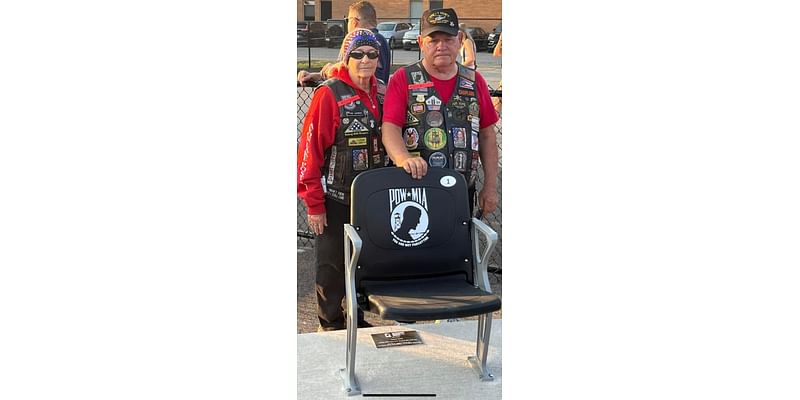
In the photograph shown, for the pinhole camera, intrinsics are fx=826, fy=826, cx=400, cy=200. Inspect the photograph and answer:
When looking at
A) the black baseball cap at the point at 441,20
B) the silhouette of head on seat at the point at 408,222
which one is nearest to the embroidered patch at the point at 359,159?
the silhouette of head on seat at the point at 408,222

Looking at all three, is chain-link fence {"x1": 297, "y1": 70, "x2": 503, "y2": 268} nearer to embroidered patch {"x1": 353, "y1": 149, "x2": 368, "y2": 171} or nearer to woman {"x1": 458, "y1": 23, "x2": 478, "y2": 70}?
woman {"x1": 458, "y1": 23, "x2": 478, "y2": 70}

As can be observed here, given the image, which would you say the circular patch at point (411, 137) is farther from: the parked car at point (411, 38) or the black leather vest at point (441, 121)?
the parked car at point (411, 38)

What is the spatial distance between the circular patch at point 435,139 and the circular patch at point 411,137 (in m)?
0.05

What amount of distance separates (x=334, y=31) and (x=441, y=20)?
0.45 meters

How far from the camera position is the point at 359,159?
11.8 ft

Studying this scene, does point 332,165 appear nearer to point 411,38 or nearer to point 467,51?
point 411,38

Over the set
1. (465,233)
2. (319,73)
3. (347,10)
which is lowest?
(465,233)

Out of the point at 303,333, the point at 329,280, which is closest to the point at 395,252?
the point at 329,280

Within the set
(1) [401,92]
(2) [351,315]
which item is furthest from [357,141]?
(2) [351,315]

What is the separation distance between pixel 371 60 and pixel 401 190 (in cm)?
59

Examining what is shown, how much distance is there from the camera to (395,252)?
338 centimetres

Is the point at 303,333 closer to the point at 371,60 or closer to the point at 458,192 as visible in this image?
the point at 458,192

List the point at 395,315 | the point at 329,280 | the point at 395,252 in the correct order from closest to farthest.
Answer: the point at 395,315 → the point at 395,252 → the point at 329,280

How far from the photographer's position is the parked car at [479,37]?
3.42 metres
